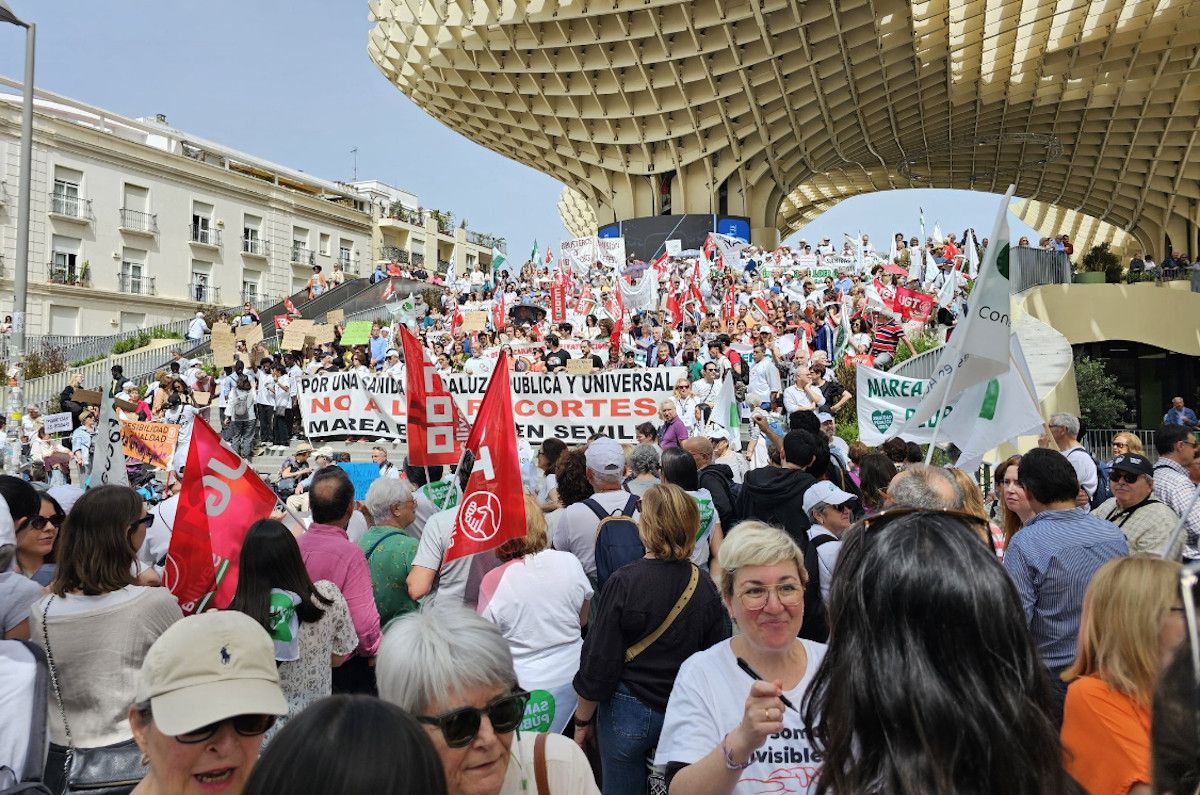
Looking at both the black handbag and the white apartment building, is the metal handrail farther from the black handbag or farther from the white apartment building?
the black handbag

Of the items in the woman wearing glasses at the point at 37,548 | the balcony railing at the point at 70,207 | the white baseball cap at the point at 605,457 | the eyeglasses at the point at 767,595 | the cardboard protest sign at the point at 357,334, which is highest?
the balcony railing at the point at 70,207

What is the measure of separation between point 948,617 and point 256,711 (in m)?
1.39

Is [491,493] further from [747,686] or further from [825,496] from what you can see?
[747,686]

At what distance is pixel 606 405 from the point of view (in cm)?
1404

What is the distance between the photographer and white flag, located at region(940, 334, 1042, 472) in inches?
253

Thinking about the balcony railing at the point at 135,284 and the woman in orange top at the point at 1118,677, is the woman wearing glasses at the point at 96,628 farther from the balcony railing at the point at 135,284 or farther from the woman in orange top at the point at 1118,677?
the balcony railing at the point at 135,284

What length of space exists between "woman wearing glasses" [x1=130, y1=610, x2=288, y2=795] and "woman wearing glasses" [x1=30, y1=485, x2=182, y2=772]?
3.94 feet

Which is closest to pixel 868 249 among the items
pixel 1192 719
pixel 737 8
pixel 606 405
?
pixel 737 8

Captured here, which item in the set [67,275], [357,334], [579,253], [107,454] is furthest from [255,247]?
[107,454]

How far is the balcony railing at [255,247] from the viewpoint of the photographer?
4594 centimetres

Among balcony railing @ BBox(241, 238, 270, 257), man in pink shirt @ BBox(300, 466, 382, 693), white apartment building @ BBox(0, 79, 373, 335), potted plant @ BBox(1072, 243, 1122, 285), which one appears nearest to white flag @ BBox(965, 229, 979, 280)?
potted plant @ BBox(1072, 243, 1122, 285)

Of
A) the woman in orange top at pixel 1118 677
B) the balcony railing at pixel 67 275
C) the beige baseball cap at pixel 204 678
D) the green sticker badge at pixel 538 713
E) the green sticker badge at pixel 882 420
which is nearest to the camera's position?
the beige baseball cap at pixel 204 678

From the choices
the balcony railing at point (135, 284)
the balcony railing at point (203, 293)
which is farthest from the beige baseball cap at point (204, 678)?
the balcony railing at point (203, 293)

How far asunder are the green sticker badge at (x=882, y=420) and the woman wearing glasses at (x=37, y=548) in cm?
806
